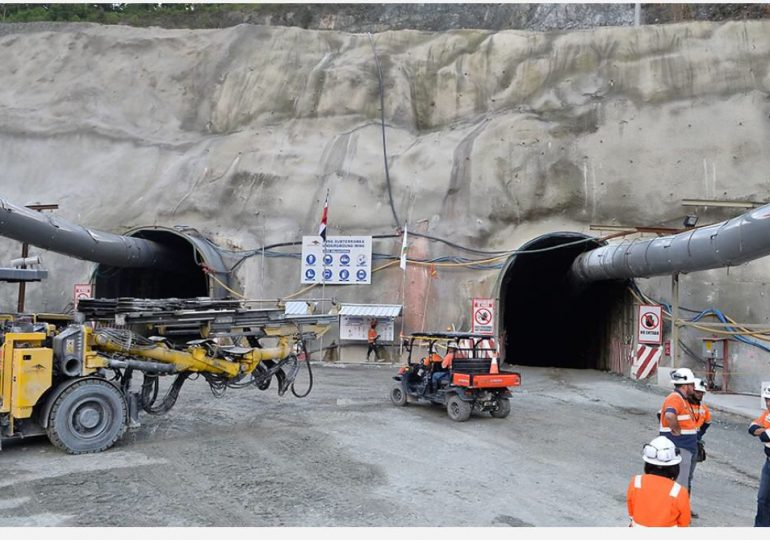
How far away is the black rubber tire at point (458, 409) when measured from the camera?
11977mm

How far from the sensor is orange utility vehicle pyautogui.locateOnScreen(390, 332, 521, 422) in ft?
39.4

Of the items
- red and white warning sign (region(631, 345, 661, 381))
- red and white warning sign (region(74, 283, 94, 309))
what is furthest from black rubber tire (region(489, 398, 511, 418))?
red and white warning sign (region(74, 283, 94, 309))

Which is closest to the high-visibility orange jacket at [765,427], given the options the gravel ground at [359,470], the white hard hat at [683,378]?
the white hard hat at [683,378]

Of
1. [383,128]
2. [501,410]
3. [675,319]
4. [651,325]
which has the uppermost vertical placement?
[383,128]

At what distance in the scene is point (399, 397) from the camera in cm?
1359

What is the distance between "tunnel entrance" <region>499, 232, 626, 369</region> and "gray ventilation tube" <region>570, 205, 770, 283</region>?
3967 millimetres

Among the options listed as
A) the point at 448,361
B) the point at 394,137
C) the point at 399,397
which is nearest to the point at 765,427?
the point at 448,361

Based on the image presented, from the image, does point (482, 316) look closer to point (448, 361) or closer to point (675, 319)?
point (675, 319)

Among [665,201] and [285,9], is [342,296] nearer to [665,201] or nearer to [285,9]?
[665,201]

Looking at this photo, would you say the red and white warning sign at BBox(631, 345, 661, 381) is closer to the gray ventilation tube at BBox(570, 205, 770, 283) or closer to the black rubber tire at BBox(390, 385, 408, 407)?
the gray ventilation tube at BBox(570, 205, 770, 283)

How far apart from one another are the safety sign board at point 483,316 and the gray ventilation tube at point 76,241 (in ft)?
35.1

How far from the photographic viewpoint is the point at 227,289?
69.8 ft

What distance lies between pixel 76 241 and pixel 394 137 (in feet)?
39.8

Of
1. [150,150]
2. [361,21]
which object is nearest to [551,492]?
[150,150]
